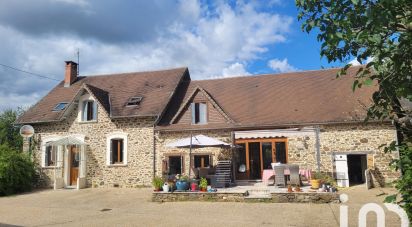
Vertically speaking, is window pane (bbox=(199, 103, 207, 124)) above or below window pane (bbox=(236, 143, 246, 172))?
above

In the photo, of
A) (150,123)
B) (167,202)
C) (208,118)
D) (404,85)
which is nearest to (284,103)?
(208,118)

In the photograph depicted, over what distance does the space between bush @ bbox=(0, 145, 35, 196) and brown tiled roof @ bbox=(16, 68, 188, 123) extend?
325 centimetres

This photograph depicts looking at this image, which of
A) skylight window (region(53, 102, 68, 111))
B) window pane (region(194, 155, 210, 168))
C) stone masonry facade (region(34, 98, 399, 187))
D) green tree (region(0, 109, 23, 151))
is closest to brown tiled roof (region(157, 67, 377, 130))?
stone masonry facade (region(34, 98, 399, 187))

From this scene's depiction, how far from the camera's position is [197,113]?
21406 mm

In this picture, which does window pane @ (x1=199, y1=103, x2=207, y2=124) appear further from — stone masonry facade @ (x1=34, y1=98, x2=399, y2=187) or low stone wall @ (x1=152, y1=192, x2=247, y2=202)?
low stone wall @ (x1=152, y1=192, x2=247, y2=202)

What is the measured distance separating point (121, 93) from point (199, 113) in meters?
6.70

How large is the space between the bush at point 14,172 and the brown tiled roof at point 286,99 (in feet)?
27.9

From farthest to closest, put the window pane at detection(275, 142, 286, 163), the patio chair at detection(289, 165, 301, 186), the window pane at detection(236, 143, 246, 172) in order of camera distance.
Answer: the window pane at detection(236, 143, 246, 172), the window pane at detection(275, 142, 286, 163), the patio chair at detection(289, 165, 301, 186)

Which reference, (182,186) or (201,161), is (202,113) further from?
(182,186)

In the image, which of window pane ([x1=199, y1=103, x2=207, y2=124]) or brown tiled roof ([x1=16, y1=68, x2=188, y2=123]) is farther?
brown tiled roof ([x1=16, y1=68, x2=188, y2=123])

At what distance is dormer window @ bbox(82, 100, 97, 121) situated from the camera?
22.8m

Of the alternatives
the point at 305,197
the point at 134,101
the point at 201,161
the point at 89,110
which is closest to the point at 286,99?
the point at 201,161

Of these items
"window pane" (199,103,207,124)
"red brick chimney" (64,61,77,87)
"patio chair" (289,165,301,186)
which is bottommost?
"patio chair" (289,165,301,186)

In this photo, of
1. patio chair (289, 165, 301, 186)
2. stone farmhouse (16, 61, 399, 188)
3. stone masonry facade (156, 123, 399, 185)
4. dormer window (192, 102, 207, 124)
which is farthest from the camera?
dormer window (192, 102, 207, 124)
